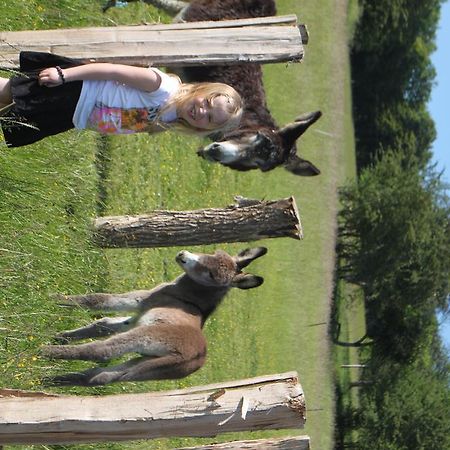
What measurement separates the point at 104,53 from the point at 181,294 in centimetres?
318

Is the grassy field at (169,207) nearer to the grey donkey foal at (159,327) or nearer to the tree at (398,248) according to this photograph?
the grey donkey foal at (159,327)

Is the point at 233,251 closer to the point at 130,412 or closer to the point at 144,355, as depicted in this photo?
the point at 144,355

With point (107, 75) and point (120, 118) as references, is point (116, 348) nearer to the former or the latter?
point (120, 118)

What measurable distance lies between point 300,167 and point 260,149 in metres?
0.97

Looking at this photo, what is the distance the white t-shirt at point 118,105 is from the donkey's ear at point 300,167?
4.53 metres

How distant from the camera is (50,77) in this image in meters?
5.40

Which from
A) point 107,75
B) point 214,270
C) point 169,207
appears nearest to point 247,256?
point 214,270

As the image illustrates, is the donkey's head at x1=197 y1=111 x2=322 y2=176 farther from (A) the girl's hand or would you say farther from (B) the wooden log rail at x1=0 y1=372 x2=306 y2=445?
(B) the wooden log rail at x1=0 y1=372 x2=306 y2=445

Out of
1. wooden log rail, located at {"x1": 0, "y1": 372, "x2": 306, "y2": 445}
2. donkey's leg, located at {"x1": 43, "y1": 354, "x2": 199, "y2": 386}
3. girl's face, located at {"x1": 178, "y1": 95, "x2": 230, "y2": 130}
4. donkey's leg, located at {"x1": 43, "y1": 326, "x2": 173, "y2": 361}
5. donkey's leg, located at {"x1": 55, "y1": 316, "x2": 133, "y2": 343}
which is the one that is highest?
girl's face, located at {"x1": 178, "y1": 95, "x2": 230, "y2": 130}

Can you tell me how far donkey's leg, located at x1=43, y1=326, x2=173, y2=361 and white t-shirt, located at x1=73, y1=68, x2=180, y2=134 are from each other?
2.50m

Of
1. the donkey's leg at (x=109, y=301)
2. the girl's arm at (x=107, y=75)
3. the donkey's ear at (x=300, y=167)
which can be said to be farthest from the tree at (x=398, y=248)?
the girl's arm at (x=107, y=75)

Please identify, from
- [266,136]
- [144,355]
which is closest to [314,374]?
[266,136]

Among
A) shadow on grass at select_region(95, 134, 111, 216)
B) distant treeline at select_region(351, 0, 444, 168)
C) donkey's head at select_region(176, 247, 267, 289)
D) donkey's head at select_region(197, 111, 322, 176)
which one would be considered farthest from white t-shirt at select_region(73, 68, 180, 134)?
distant treeline at select_region(351, 0, 444, 168)

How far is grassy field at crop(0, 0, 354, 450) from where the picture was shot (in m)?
7.37
